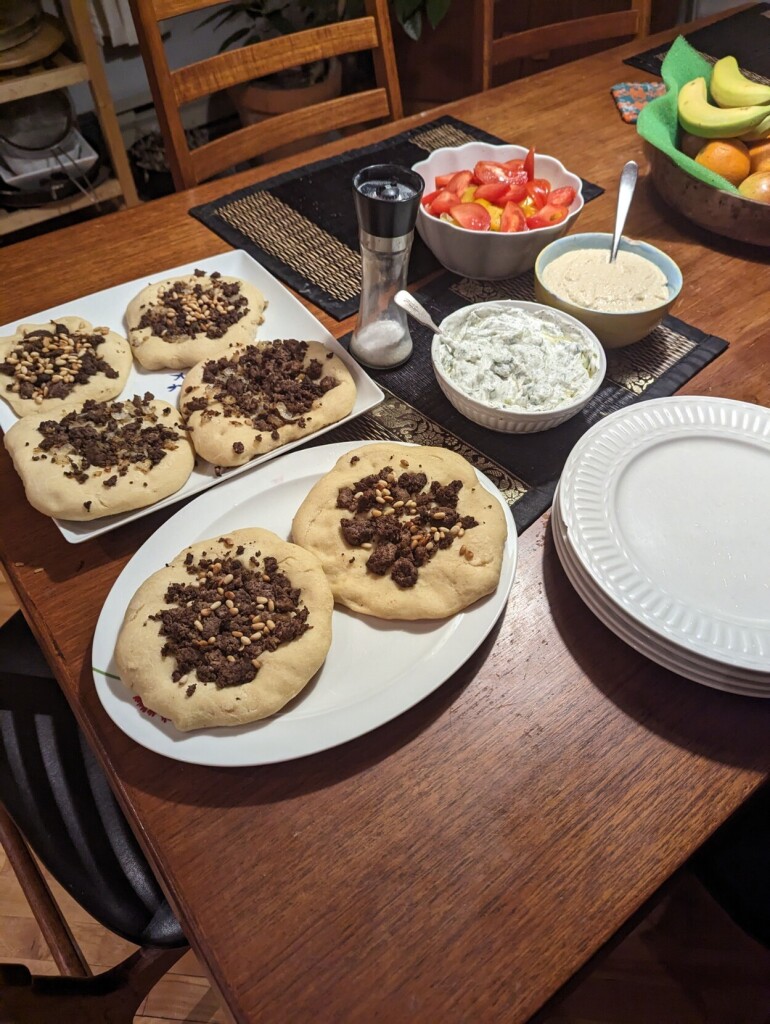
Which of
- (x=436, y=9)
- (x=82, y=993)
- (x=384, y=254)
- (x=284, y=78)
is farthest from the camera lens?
(x=284, y=78)

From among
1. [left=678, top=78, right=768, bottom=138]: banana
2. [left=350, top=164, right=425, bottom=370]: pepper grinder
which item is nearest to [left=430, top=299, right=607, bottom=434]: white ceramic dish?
[left=350, top=164, right=425, bottom=370]: pepper grinder

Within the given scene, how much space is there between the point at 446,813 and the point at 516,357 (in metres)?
0.75

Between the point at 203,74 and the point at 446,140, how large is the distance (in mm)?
634

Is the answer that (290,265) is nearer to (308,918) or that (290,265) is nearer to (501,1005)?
(308,918)

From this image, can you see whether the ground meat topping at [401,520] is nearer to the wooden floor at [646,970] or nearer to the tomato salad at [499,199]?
the tomato salad at [499,199]

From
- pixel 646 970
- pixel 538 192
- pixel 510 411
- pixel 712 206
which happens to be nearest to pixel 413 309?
pixel 510 411

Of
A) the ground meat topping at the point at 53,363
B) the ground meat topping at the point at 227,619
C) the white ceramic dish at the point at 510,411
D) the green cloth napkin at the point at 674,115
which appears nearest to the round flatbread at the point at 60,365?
the ground meat topping at the point at 53,363

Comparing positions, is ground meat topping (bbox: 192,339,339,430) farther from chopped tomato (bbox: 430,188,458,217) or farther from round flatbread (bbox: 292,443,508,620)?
chopped tomato (bbox: 430,188,458,217)

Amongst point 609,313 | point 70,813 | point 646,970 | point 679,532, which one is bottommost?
point 646,970

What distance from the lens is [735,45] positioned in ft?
7.47

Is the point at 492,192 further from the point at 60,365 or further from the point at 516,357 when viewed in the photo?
the point at 60,365

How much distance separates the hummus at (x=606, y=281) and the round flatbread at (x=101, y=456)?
78cm

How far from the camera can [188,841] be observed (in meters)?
0.82

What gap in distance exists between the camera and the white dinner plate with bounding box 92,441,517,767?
2.81 feet
